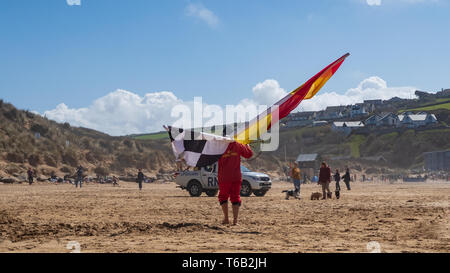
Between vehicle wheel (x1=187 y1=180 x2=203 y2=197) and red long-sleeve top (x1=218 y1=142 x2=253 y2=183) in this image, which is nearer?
red long-sleeve top (x1=218 y1=142 x2=253 y2=183)

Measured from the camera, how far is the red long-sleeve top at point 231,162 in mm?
9969

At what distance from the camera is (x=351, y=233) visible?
8.98 metres

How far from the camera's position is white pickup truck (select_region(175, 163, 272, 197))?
2427cm

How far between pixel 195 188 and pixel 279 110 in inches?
581

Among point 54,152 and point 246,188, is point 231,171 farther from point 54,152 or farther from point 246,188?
point 54,152

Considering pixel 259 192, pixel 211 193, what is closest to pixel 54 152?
pixel 211 193

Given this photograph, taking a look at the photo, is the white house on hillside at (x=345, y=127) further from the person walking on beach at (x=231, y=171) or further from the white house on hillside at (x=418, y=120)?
the person walking on beach at (x=231, y=171)

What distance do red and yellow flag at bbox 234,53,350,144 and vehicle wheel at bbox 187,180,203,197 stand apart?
1437 cm

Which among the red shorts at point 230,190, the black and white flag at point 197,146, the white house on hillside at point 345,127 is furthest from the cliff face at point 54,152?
the white house on hillside at point 345,127

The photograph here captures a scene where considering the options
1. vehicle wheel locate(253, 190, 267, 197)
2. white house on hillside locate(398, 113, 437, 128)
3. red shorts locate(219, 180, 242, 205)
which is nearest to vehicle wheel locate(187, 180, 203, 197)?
vehicle wheel locate(253, 190, 267, 197)

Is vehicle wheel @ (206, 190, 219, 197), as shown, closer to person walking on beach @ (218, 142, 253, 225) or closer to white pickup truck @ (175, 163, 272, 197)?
white pickup truck @ (175, 163, 272, 197)

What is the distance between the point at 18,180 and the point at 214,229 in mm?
35916

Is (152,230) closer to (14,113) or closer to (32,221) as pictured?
(32,221)
